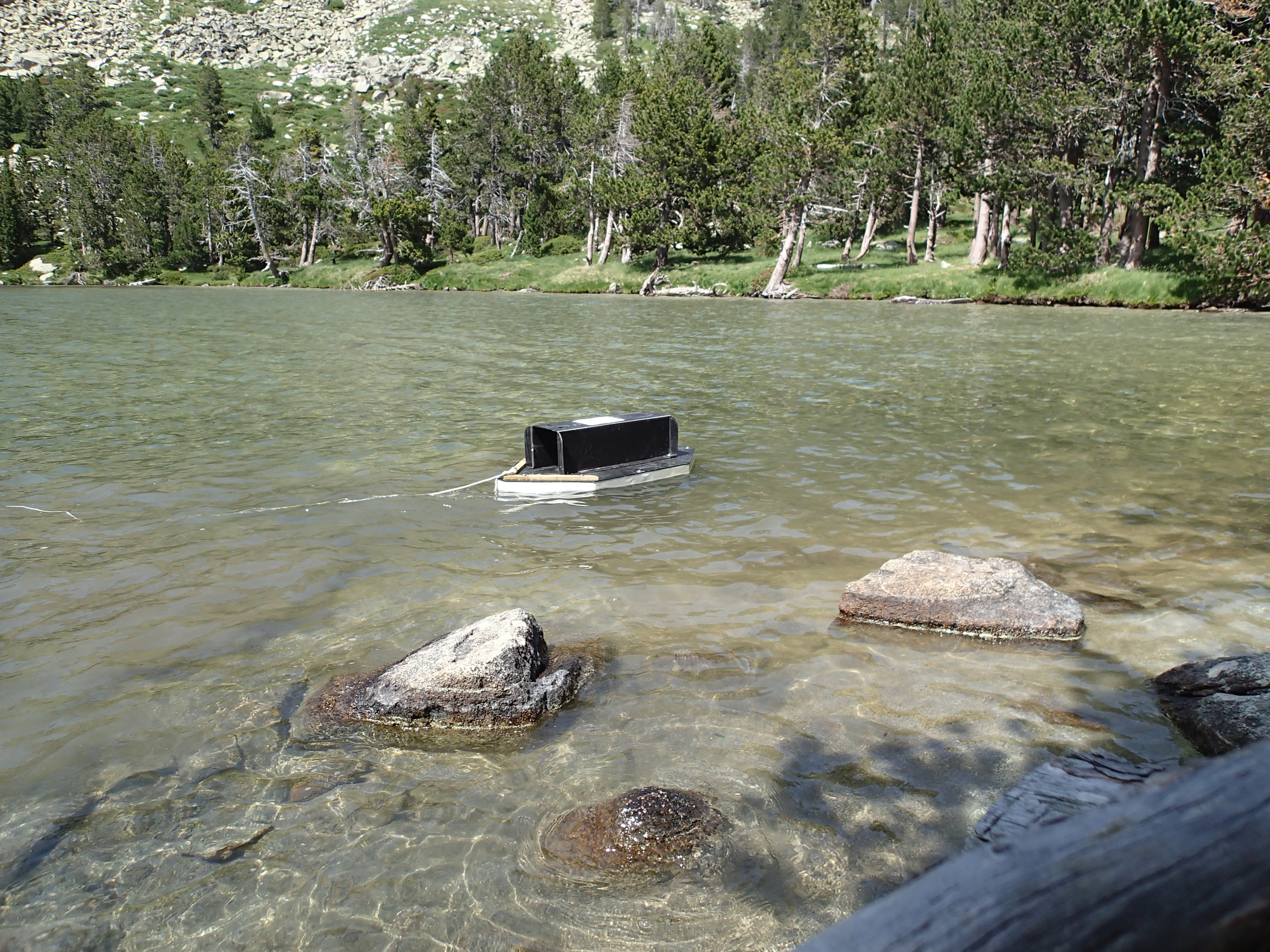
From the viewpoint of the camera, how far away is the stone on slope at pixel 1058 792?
384 centimetres

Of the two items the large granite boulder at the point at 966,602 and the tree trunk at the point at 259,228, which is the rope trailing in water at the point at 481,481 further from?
the tree trunk at the point at 259,228

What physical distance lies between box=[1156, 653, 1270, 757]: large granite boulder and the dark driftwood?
4.07 m

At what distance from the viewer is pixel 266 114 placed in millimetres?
126750

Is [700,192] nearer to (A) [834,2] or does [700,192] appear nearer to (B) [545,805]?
(A) [834,2]

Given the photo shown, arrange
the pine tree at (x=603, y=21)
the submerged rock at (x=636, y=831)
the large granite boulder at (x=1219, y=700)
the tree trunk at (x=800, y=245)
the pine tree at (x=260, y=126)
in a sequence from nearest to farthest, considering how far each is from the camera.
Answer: the submerged rock at (x=636, y=831)
the large granite boulder at (x=1219, y=700)
the tree trunk at (x=800, y=245)
the pine tree at (x=260, y=126)
the pine tree at (x=603, y=21)

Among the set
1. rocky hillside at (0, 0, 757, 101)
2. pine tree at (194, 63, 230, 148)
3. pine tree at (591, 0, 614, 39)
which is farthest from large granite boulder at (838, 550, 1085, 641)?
pine tree at (591, 0, 614, 39)

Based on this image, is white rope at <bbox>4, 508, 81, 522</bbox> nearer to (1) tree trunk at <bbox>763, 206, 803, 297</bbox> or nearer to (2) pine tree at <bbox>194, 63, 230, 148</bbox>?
(1) tree trunk at <bbox>763, 206, 803, 297</bbox>

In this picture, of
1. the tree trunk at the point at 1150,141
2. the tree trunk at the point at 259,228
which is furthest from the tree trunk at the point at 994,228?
the tree trunk at the point at 259,228

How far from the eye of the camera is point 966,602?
6961 millimetres

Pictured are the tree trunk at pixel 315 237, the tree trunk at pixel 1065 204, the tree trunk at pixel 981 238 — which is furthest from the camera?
the tree trunk at pixel 315 237

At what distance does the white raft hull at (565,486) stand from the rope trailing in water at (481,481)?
0.15 m

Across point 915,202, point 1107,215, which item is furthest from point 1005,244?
point 915,202

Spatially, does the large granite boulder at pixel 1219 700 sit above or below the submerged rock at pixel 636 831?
above

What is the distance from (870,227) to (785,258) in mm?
8072
